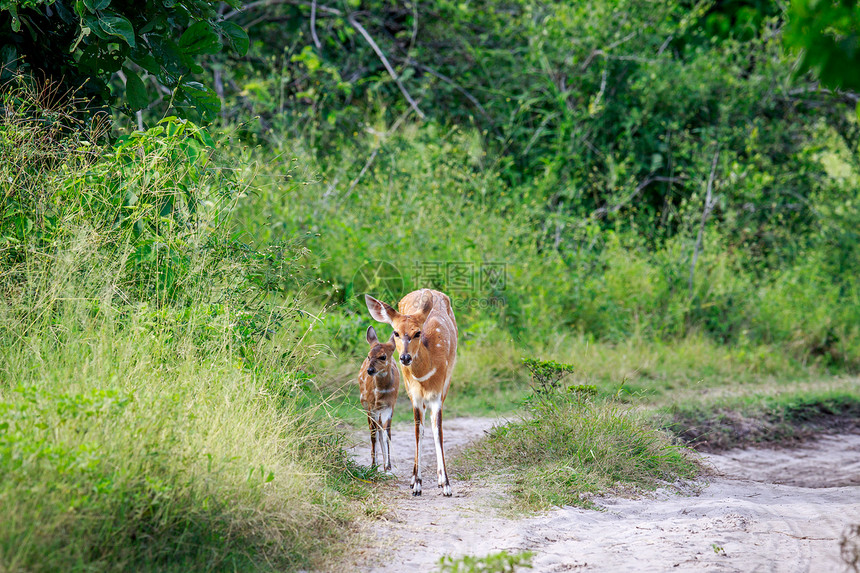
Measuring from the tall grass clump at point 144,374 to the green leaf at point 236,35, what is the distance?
871 mm

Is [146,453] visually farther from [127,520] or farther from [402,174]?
[402,174]

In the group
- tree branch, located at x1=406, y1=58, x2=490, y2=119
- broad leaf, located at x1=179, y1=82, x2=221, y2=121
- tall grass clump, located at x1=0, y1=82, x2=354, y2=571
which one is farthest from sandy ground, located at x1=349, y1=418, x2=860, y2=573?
tree branch, located at x1=406, y1=58, x2=490, y2=119

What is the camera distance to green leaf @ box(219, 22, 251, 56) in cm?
625

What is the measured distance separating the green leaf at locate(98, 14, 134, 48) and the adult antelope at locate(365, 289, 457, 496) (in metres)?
2.57

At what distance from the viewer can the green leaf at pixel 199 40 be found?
6168mm

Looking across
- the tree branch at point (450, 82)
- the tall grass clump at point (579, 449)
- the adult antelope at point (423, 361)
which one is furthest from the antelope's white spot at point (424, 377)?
the tree branch at point (450, 82)

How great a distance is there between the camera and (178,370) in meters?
4.77

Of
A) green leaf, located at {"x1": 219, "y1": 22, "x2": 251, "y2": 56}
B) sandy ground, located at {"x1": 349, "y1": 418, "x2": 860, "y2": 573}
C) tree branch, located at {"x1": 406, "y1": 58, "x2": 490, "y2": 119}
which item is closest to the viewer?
sandy ground, located at {"x1": 349, "y1": 418, "x2": 860, "y2": 573}

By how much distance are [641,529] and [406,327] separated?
2.15m

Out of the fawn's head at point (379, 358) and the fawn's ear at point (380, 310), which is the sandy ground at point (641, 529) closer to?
the fawn's head at point (379, 358)

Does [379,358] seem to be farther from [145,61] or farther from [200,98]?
[145,61]

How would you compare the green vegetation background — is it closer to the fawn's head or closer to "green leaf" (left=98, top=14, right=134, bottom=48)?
"green leaf" (left=98, top=14, right=134, bottom=48)

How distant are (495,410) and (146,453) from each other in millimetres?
5078

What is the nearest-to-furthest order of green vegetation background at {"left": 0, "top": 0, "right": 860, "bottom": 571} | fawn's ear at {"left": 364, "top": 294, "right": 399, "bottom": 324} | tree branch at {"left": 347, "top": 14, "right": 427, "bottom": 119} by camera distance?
green vegetation background at {"left": 0, "top": 0, "right": 860, "bottom": 571} < fawn's ear at {"left": 364, "top": 294, "right": 399, "bottom": 324} < tree branch at {"left": 347, "top": 14, "right": 427, "bottom": 119}
